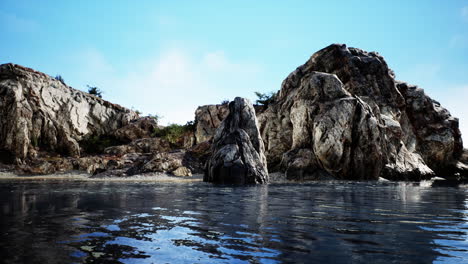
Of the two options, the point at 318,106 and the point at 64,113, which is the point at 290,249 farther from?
the point at 64,113

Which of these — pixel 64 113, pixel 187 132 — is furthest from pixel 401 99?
pixel 64 113

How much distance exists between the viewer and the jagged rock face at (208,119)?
5491 centimetres

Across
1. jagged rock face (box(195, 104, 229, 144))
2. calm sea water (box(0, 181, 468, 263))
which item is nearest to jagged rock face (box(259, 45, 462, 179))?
jagged rock face (box(195, 104, 229, 144))

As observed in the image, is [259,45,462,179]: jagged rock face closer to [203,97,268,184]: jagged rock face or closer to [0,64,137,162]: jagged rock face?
[203,97,268,184]: jagged rock face

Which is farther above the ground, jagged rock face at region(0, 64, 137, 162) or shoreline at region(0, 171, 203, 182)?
jagged rock face at region(0, 64, 137, 162)

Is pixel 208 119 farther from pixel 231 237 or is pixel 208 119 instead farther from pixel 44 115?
pixel 231 237

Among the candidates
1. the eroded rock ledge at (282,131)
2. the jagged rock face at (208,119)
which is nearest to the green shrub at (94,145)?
the eroded rock ledge at (282,131)

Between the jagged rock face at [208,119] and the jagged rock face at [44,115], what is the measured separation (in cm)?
1435

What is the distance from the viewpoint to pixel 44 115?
46.8m

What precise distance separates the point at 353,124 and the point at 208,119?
2789 cm

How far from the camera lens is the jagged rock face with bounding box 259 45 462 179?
32.7 metres

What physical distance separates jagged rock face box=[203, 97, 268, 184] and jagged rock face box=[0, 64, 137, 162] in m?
30.2

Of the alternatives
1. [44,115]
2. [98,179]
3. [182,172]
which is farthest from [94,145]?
[182,172]

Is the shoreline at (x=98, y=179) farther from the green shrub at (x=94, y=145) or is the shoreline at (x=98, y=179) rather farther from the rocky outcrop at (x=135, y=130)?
the rocky outcrop at (x=135, y=130)
